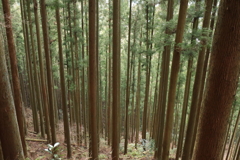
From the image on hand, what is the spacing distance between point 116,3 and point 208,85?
3.89m

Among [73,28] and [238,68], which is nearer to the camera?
[238,68]

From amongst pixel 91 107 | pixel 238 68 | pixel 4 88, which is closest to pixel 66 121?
pixel 91 107

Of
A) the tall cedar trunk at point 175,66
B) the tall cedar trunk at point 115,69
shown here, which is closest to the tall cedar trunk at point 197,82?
the tall cedar trunk at point 175,66

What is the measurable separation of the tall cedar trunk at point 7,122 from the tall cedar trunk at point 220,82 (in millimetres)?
3853

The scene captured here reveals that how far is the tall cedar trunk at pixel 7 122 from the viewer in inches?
131

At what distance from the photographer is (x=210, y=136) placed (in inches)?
85.0

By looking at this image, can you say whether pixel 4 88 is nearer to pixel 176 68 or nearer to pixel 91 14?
pixel 91 14

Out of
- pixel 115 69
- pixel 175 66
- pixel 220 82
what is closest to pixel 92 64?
pixel 115 69

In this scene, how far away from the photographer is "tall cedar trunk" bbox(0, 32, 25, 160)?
333cm

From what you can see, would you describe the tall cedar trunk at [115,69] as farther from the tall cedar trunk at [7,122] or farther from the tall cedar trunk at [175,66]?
the tall cedar trunk at [7,122]

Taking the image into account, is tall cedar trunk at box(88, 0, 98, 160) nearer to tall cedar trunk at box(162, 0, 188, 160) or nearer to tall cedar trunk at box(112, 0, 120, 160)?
tall cedar trunk at box(112, 0, 120, 160)

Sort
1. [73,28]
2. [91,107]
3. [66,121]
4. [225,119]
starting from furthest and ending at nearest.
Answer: [73,28]
[66,121]
[91,107]
[225,119]

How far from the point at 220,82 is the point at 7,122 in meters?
4.20

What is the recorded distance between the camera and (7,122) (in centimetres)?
340
